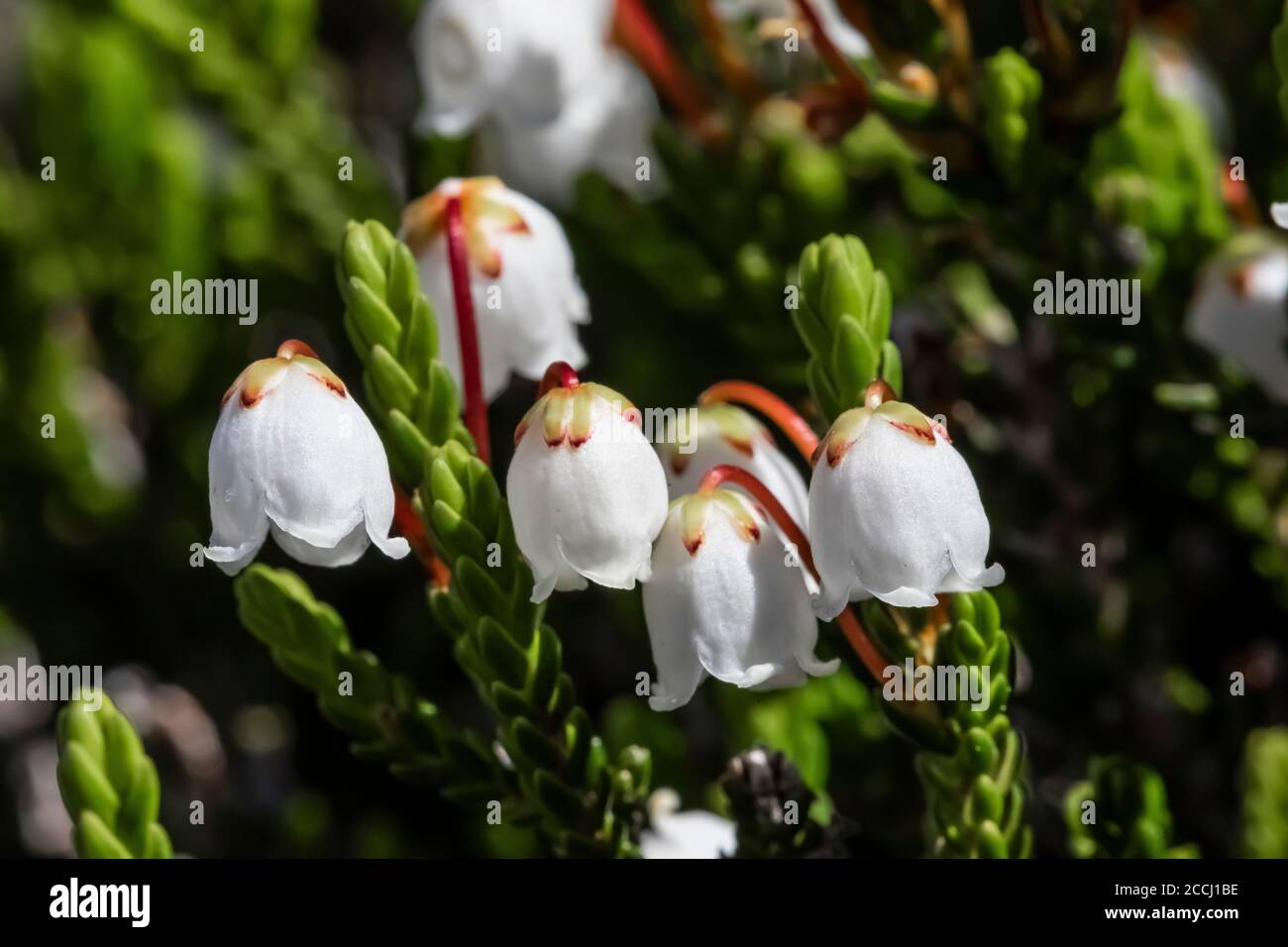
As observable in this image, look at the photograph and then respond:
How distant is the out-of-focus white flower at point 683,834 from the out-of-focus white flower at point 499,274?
521 mm

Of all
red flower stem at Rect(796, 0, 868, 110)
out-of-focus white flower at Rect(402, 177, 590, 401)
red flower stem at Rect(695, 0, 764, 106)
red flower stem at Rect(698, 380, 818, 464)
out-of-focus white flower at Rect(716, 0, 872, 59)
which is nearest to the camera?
red flower stem at Rect(698, 380, 818, 464)

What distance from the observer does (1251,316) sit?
1676mm

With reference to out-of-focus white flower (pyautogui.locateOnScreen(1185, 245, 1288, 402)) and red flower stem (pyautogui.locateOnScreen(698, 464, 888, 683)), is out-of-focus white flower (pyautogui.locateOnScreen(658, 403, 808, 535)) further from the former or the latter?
out-of-focus white flower (pyautogui.locateOnScreen(1185, 245, 1288, 402))

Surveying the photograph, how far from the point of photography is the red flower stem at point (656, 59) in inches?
77.2

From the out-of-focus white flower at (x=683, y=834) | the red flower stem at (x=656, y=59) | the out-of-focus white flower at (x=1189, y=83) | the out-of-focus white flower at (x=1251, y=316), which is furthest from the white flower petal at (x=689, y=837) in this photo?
the out-of-focus white flower at (x=1189, y=83)

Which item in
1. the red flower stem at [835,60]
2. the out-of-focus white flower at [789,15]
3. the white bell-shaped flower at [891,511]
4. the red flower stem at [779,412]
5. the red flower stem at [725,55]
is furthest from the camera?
the out-of-focus white flower at [789,15]

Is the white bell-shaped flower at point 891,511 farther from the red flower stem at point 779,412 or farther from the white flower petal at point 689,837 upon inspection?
the white flower petal at point 689,837

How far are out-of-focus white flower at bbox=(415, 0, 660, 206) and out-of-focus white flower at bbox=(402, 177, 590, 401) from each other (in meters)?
0.38

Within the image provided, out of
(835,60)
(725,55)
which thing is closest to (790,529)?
(835,60)

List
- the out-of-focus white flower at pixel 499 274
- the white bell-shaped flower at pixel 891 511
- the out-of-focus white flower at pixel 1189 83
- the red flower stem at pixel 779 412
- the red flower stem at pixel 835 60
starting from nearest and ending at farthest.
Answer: the white bell-shaped flower at pixel 891 511
the red flower stem at pixel 779 412
the out-of-focus white flower at pixel 499 274
the red flower stem at pixel 835 60
the out-of-focus white flower at pixel 1189 83

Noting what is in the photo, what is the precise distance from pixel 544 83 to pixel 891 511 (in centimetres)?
97

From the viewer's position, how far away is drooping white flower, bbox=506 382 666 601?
120 centimetres

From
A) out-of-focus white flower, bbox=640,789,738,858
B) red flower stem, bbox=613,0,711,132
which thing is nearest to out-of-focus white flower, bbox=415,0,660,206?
red flower stem, bbox=613,0,711,132

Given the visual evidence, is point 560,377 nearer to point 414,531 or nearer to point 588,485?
point 588,485
